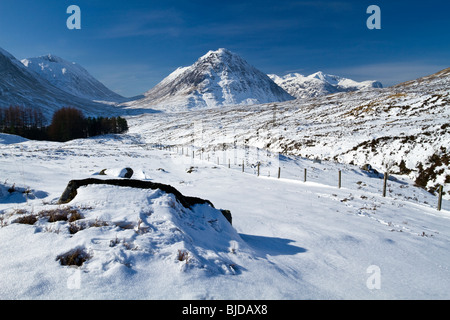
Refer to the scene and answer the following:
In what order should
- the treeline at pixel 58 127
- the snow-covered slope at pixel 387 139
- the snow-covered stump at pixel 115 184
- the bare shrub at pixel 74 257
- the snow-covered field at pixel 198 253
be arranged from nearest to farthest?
the snow-covered field at pixel 198 253 → the bare shrub at pixel 74 257 → the snow-covered stump at pixel 115 184 → the snow-covered slope at pixel 387 139 → the treeline at pixel 58 127

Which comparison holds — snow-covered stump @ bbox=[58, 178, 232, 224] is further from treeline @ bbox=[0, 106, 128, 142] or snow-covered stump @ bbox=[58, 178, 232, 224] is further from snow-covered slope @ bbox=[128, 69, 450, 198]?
treeline @ bbox=[0, 106, 128, 142]

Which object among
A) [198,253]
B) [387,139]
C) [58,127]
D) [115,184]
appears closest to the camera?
[198,253]

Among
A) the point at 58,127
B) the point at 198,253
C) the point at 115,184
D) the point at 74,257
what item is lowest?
the point at 198,253

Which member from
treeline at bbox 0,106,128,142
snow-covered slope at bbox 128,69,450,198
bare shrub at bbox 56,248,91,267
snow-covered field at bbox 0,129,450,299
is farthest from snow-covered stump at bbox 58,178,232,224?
treeline at bbox 0,106,128,142

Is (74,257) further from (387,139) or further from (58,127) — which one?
(58,127)

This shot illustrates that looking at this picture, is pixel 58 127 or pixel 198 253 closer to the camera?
pixel 198 253

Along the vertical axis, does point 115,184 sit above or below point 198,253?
above

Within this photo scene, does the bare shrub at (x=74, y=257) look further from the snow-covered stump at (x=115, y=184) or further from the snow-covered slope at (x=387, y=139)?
the snow-covered slope at (x=387, y=139)

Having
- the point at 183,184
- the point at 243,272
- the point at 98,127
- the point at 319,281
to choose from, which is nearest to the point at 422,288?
the point at 319,281

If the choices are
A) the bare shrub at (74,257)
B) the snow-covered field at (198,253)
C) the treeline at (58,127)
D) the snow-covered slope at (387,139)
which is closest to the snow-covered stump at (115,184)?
the snow-covered field at (198,253)

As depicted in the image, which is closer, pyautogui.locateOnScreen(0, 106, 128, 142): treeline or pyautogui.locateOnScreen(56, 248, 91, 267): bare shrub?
pyautogui.locateOnScreen(56, 248, 91, 267): bare shrub

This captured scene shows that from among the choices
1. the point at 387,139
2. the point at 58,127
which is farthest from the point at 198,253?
the point at 58,127
